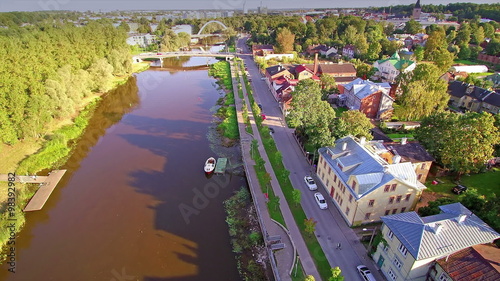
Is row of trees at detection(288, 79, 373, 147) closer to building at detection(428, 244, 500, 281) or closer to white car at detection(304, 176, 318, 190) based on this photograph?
white car at detection(304, 176, 318, 190)

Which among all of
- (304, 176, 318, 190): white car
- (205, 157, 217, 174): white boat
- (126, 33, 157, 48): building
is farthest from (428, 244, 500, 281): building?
(126, 33, 157, 48): building

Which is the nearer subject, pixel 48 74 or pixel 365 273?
pixel 365 273

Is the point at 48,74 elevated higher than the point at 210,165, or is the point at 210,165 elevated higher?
the point at 48,74

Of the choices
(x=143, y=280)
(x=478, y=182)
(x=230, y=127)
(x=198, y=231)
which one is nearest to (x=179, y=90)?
(x=230, y=127)

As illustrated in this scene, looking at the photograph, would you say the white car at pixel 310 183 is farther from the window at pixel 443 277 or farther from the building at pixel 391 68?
the building at pixel 391 68

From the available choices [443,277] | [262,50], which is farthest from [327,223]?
[262,50]

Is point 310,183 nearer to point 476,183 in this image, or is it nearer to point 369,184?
point 369,184
